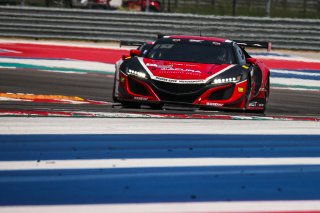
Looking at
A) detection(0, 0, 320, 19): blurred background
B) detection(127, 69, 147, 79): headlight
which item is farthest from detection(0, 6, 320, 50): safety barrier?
detection(127, 69, 147, 79): headlight

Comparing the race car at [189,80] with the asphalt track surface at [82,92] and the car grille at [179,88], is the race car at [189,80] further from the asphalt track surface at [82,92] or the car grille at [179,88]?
the asphalt track surface at [82,92]

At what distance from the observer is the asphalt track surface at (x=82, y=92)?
9.63m

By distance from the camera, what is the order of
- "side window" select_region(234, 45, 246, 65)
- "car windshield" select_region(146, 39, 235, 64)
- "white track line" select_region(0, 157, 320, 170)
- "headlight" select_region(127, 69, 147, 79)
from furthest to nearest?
"side window" select_region(234, 45, 246, 65)
"car windshield" select_region(146, 39, 235, 64)
"headlight" select_region(127, 69, 147, 79)
"white track line" select_region(0, 157, 320, 170)

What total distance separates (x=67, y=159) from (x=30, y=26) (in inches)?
709

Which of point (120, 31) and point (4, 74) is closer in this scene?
point (4, 74)

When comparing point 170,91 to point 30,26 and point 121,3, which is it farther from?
point 121,3

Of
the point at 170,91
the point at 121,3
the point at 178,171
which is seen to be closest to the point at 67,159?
the point at 178,171

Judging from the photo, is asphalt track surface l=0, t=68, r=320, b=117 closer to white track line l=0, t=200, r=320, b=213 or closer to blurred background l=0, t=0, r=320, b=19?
white track line l=0, t=200, r=320, b=213

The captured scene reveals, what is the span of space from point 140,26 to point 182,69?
13.1 meters

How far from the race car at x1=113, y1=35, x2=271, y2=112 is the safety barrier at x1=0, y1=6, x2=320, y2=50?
11611 mm

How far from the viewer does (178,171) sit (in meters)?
5.63

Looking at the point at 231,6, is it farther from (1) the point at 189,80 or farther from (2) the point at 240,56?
(1) the point at 189,80

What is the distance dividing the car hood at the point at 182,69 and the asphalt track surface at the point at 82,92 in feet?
1.43

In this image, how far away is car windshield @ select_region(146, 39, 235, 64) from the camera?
1040 cm
